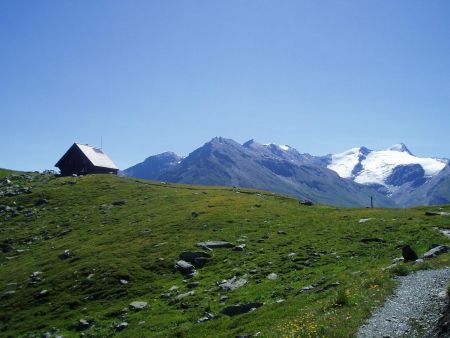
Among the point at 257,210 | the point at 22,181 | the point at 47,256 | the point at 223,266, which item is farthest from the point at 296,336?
the point at 22,181

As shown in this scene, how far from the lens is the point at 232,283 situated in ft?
132

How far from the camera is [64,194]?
86875 mm

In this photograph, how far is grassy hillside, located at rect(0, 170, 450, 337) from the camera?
29.5 m

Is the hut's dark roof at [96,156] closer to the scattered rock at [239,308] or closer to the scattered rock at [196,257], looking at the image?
the scattered rock at [196,257]

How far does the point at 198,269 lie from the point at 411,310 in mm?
26908

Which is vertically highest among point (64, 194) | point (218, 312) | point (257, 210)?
point (64, 194)

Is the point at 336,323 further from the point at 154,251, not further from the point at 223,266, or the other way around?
the point at 154,251

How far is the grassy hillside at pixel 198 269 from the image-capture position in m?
29.5

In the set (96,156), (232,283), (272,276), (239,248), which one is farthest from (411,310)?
(96,156)

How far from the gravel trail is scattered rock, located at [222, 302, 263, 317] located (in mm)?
10434

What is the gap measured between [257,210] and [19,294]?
3583 cm

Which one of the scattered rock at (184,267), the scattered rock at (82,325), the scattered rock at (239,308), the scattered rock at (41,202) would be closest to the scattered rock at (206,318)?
the scattered rock at (239,308)

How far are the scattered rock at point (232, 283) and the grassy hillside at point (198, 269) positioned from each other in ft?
1.99

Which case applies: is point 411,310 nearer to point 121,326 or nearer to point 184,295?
point 184,295
